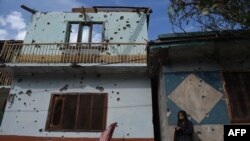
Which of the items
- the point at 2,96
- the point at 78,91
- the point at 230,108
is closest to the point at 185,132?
the point at 230,108

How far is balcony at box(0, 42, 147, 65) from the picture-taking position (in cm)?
1307

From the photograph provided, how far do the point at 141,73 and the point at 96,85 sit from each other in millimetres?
2016

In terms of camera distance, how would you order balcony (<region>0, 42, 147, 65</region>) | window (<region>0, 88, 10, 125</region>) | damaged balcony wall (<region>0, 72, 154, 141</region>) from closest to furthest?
damaged balcony wall (<region>0, 72, 154, 141</region>), balcony (<region>0, 42, 147, 65</region>), window (<region>0, 88, 10, 125</region>)

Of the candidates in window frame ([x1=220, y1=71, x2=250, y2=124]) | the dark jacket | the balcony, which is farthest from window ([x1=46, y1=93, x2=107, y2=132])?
window frame ([x1=220, y1=71, x2=250, y2=124])

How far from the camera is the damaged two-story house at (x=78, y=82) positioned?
448 inches

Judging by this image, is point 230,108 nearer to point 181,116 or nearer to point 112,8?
point 181,116

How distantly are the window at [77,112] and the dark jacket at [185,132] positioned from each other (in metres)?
4.09

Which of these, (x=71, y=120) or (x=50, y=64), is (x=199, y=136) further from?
(x=50, y=64)

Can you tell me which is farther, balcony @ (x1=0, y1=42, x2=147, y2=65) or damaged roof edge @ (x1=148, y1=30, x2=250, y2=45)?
balcony @ (x1=0, y1=42, x2=147, y2=65)

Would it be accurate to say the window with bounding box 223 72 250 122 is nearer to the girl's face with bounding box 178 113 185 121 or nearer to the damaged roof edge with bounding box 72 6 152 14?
the girl's face with bounding box 178 113 185 121

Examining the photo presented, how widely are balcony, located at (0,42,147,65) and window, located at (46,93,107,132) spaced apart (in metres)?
1.66

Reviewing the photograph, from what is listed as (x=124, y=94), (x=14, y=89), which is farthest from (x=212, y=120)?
(x=14, y=89)

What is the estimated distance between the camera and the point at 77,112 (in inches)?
465

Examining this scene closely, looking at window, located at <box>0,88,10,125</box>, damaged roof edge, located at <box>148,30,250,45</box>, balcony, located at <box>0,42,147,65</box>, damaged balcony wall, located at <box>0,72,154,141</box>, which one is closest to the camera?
damaged roof edge, located at <box>148,30,250,45</box>
